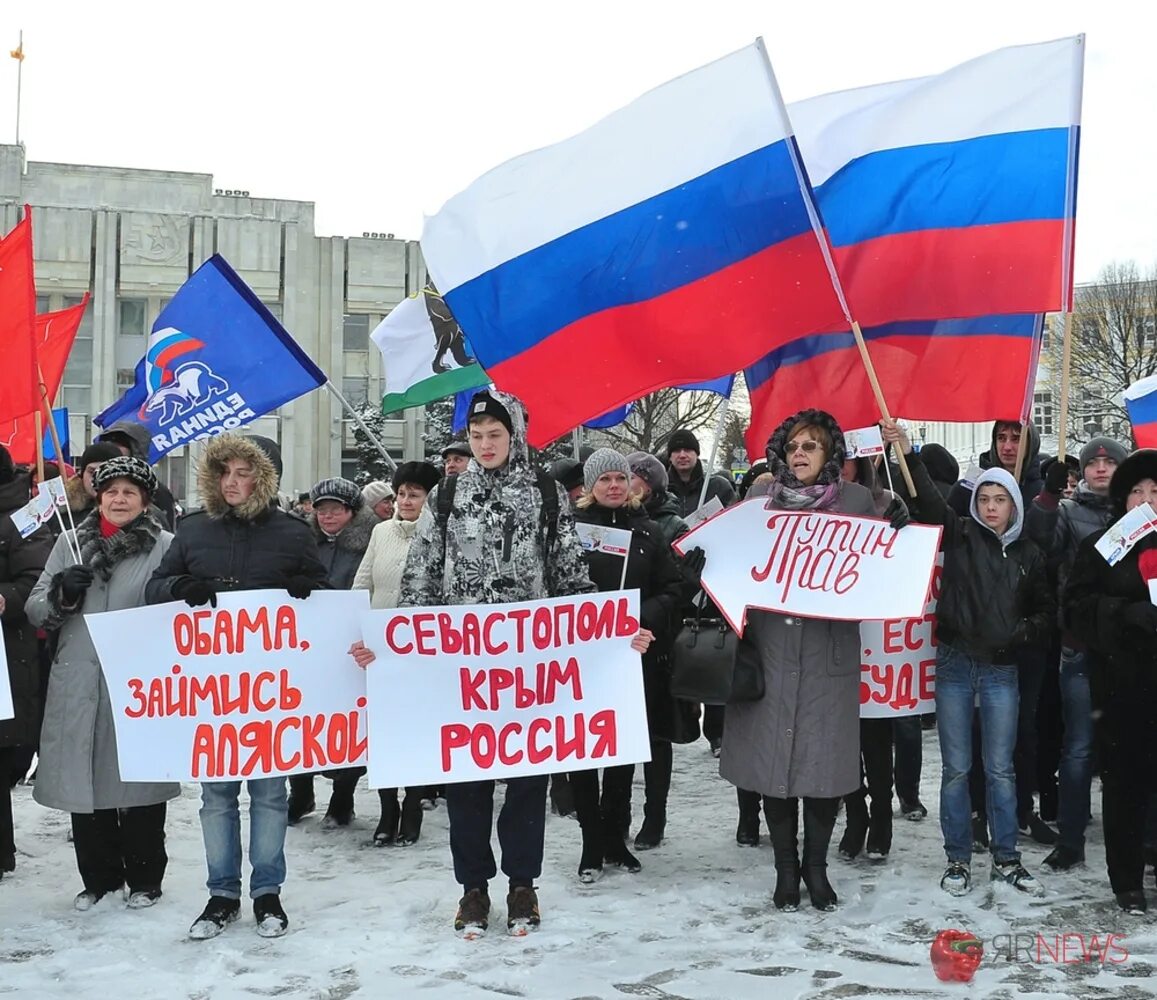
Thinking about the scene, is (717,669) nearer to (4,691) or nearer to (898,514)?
(898,514)

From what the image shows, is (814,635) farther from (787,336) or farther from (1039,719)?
(1039,719)

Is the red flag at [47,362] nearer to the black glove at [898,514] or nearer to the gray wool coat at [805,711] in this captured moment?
the gray wool coat at [805,711]

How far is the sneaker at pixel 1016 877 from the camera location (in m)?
5.72

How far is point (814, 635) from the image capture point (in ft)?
18.5

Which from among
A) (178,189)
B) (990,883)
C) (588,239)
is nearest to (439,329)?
(588,239)

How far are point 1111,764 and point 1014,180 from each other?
111 inches

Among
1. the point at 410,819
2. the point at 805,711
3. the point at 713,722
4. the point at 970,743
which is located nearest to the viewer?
the point at 805,711

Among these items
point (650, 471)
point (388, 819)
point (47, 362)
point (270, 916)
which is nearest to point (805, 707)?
point (650, 471)

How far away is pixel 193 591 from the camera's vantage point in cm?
525

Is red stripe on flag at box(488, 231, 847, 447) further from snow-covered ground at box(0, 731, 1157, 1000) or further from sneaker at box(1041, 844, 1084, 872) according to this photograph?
sneaker at box(1041, 844, 1084, 872)

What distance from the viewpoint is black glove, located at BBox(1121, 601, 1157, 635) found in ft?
16.9

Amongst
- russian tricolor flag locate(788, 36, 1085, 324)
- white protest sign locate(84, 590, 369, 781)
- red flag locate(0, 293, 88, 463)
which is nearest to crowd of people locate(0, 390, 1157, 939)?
white protest sign locate(84, 590, 369, 781)

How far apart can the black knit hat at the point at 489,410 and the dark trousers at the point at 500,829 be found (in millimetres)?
1515

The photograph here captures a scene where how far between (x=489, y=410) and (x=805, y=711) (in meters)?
1.94
